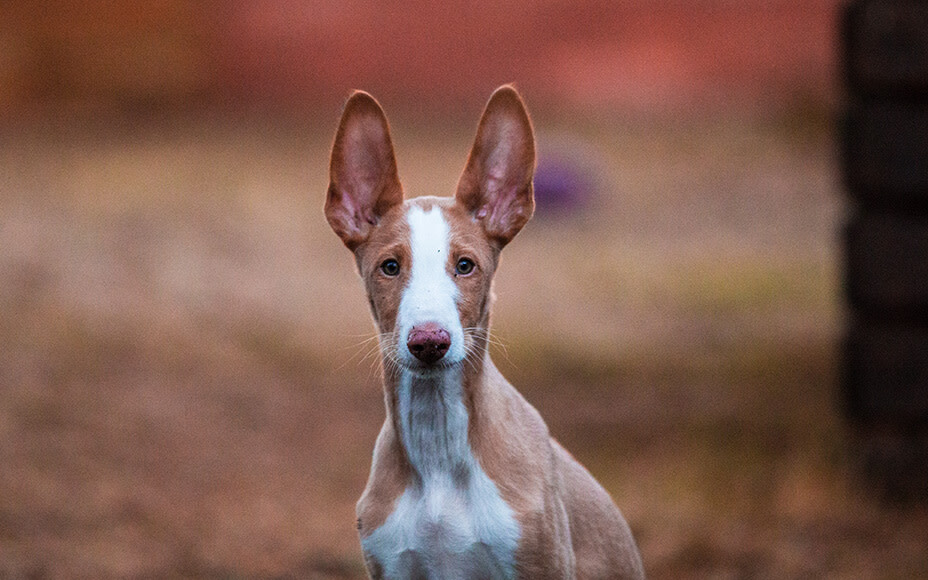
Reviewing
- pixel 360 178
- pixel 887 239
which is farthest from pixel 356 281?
pixel 360 178

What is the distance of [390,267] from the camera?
3.19 metres

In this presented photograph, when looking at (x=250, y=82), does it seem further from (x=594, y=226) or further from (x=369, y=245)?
(x=369, y=245)

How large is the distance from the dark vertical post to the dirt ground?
266mm

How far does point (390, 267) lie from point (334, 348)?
550cm

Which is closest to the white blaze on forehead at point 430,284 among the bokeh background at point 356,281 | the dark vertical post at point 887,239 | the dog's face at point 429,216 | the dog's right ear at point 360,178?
the dog's face at point 429,216

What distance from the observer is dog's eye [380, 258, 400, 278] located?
125 inches

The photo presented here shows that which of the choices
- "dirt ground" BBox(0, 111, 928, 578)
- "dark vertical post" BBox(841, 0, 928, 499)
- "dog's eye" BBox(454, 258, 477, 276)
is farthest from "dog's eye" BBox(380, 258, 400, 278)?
"dark vertical post" BBox(841, 0, 928, 499)

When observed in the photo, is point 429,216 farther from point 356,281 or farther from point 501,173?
point 356,281

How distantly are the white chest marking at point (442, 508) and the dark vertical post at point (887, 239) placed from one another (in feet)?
10.7

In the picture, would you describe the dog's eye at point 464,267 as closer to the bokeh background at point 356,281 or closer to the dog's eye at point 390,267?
the dog's eye at point 390,267

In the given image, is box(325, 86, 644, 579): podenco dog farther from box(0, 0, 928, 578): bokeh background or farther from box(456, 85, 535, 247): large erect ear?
box(0, 0, 928, 578): bokeh background

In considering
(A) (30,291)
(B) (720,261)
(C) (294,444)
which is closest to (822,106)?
(B) (720,261)

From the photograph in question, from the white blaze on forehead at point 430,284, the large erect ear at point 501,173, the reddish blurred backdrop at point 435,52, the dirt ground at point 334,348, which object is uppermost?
the reddish blurred backdrop at point 435,52

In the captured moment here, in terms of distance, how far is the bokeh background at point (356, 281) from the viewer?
19.2 feet
